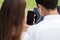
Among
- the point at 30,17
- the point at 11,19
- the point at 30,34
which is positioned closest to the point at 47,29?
the point at 30,34

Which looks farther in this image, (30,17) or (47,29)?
(30,17)

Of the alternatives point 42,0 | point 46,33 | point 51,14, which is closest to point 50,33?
point 46,33

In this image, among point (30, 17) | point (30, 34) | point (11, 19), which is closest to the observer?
point (11, 19)

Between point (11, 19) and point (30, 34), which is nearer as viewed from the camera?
point (11, 19)

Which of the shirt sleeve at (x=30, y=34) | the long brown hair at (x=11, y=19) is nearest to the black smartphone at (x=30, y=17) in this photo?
the shirt sleeve at (x=30, y=34)

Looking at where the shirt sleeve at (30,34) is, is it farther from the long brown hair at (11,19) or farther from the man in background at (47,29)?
the long brown hair at (11,19)

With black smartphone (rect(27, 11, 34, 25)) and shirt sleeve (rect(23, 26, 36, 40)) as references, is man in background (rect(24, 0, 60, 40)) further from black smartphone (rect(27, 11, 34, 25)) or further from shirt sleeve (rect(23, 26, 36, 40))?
black smartphone (rect(27, 11, 34, 25))

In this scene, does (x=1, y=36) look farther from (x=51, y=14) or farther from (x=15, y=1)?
(x=51, y=14)

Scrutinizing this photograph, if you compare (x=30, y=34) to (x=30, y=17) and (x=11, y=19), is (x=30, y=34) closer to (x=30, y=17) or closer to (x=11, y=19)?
(x=11, y=19)

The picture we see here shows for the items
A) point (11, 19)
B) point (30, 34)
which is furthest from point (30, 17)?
point (11, 19)

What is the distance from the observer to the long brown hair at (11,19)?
1.24m

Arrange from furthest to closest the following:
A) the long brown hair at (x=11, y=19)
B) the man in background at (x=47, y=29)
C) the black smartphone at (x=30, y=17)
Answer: the black smartphone at (x=30, y=17) < the man in background at (x=47, y=29) < the long brown hair at (x=11, y=19)

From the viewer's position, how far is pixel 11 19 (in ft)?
4.11

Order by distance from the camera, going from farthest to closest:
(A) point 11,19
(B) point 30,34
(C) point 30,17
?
1. (C) point 30,17
2. (B) point 30,34
3. (A) point 11,19
